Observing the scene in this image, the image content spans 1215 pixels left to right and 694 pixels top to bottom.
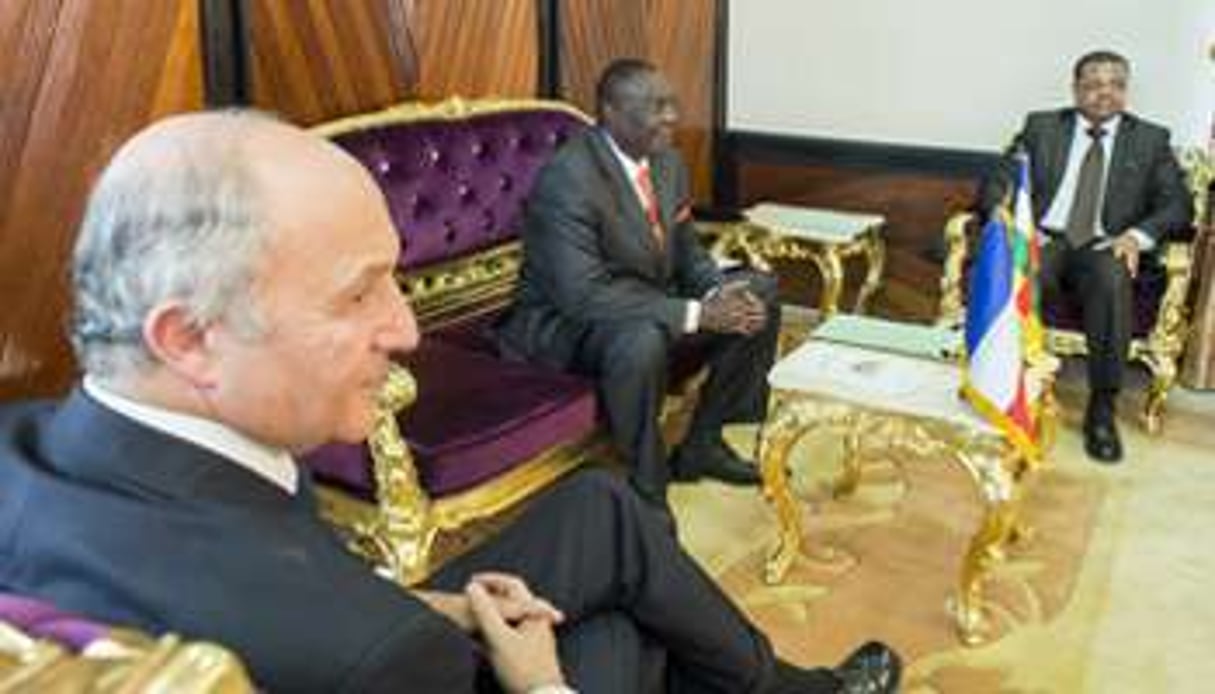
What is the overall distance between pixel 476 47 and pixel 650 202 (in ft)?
2.73

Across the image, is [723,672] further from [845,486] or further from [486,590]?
[845,486]

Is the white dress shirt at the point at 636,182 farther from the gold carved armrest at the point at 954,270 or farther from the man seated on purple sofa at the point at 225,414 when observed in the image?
the man seated on purple sofa at the point at 225,414

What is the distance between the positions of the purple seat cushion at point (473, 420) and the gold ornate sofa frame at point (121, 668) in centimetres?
170

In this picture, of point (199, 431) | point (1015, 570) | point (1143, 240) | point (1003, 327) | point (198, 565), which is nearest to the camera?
point (198, 565)

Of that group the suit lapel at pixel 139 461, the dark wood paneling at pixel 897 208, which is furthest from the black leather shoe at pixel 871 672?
the dark wood paneling at pixel 897 208

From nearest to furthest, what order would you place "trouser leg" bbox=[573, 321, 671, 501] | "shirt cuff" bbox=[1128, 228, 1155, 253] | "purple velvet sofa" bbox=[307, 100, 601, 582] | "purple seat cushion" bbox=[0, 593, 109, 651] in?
"purple seat cushion" bbox=[0, 593, 109, 651] < "purple velvet sofa" bbox=[307, 100, 601, 582] < "trouser leg" bbox=[573, 321, 671, 501] < "shirt cuff" bbox=[1128, 228, 1155, 253]

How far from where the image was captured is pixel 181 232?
3.51ft

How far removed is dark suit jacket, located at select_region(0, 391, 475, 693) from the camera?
102cm

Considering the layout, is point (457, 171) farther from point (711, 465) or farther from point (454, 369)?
point (711, 465)

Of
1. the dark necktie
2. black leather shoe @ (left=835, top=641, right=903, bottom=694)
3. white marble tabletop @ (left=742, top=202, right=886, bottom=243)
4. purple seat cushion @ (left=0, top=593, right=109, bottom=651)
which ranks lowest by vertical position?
black leather shoe @ (left=835, top=641, right=903, bottom=694)

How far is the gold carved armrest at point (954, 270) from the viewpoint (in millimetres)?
3930

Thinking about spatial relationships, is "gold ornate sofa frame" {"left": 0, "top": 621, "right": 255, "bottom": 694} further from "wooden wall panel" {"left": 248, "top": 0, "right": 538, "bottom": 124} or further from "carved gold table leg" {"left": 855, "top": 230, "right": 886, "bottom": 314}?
"carved gold table leg" {"left": 855, "top": 230, "right": 886, "bottom": 314}

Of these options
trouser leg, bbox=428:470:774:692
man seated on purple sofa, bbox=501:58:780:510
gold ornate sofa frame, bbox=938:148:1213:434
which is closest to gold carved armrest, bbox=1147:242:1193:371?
gold ornate sofa frame, bbox=938:148:1213:434

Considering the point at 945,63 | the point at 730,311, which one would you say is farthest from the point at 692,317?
the point at 945,63
